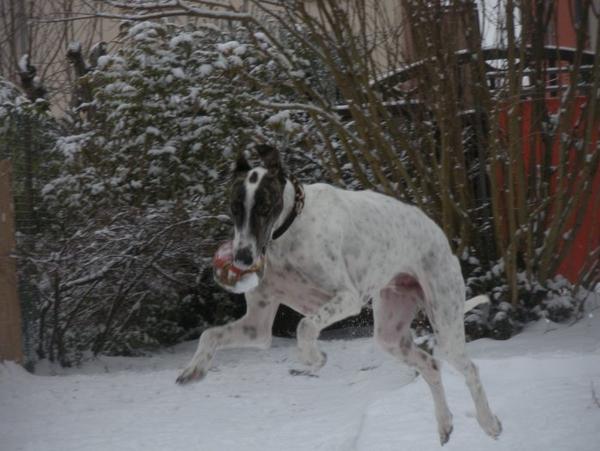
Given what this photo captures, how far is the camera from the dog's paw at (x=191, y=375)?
3316mm

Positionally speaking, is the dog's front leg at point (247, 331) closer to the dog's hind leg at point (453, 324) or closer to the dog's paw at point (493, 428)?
the dog's hind leg at point (453, 324)

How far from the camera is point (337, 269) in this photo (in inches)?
146

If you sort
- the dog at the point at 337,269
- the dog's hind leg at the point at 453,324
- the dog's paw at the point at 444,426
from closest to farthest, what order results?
the dog at the point at 337,269, the dog's hind leg at the point at 453,324, the dog's paw at the point at 444,426

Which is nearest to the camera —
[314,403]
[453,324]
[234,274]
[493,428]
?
[234,274]

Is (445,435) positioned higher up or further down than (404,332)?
further down

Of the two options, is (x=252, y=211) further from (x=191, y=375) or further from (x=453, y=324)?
(x=453, y=324)

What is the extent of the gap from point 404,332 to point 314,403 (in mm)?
2059

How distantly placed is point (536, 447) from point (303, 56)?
5.49m

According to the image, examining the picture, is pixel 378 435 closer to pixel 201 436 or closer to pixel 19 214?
pixel 201 436

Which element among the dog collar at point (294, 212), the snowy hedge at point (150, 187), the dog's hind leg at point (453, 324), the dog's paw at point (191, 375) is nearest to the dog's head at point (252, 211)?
the dog collar at point (294, 212)

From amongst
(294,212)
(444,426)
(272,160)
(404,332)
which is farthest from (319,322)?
(444,426)

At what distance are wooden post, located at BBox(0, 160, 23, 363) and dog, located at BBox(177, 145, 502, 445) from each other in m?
3.72

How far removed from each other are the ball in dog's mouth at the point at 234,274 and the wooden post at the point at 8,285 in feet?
14.7

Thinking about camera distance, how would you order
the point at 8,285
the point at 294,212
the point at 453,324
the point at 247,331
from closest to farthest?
the point at 294,212
the point at 247,331
the point at 453,324
the point at 8,285
